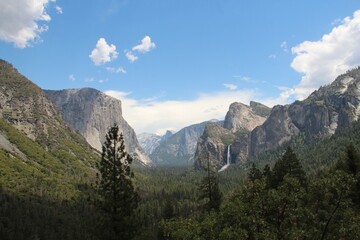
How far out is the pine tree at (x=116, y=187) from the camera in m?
35.7

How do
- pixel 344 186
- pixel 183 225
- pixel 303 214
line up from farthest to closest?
pixel 183 225 < pixel 303 214 < pixel 344 186

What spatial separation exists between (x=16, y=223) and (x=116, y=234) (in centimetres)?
13849

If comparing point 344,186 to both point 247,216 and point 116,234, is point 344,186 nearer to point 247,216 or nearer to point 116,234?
point 247,216

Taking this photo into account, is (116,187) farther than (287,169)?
No

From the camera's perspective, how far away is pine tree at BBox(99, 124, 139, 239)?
35.7m

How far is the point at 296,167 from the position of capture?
6950 cm

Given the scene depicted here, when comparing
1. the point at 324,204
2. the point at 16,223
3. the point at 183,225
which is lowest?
the point at 16,223

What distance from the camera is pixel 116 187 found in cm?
3691

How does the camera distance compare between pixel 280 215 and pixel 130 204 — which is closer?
pixel 280 215

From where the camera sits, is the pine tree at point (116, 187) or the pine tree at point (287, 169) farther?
the pine tree at point (287, 169)

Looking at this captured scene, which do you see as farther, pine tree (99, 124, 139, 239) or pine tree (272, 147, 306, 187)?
pine tree (272, 147, 306, 187)

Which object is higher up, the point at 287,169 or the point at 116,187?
the point at 116,187

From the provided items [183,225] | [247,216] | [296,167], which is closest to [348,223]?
[247,216]

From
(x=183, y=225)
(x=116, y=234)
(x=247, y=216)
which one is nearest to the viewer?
(x=247, y=216)
